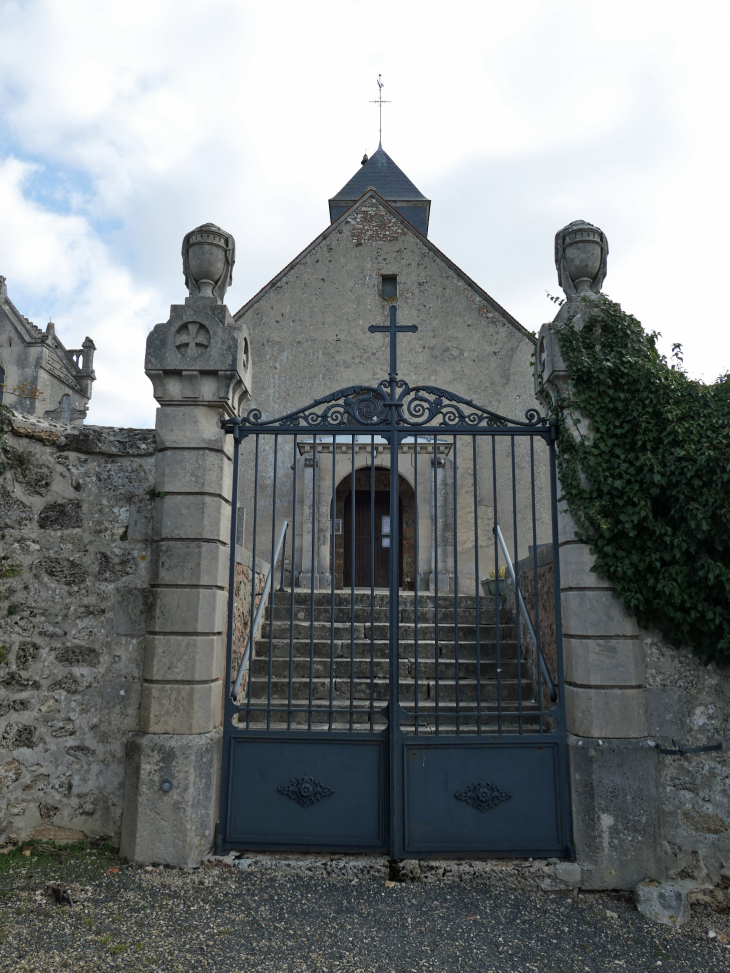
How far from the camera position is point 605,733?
11.9ft

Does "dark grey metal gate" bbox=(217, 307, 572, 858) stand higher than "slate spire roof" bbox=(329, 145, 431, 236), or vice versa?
"slate spire roof" bbox=(329, 145, 431, 236)

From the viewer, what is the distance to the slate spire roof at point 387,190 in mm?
15719

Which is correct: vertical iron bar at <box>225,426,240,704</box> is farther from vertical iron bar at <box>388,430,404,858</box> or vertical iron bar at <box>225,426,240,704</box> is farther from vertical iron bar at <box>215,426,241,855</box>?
vertical iron bar at <box>388,430,404,858</box>

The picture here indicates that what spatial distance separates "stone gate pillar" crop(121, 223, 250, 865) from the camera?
3.61 metres

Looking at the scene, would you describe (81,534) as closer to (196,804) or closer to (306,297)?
(196,804)

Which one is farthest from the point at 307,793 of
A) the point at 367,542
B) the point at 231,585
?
the point at 367,542

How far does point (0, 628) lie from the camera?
3797 mm

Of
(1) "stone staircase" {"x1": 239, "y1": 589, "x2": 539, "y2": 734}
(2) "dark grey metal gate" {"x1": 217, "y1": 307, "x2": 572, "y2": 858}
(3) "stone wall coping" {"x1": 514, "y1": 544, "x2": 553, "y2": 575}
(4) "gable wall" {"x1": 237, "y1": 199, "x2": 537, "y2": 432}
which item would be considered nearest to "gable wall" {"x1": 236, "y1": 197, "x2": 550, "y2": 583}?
(4) "gable wall" {"x1": 237, "y1": 199, "x2": 537, "y2": 432}

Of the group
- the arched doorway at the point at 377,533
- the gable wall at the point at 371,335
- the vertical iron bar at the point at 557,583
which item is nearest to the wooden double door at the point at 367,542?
the arched doorway at the point at 377,533

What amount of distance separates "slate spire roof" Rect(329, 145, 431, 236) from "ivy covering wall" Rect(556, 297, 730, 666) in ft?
40.5

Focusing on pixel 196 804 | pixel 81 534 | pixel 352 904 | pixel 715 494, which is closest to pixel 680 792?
pixel 715 494

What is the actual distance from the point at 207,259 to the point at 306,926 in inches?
158

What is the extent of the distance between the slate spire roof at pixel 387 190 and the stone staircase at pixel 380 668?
1194 cm

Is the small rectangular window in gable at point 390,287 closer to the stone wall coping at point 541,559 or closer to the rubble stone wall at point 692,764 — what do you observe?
the stone wall coping at point 541,559
